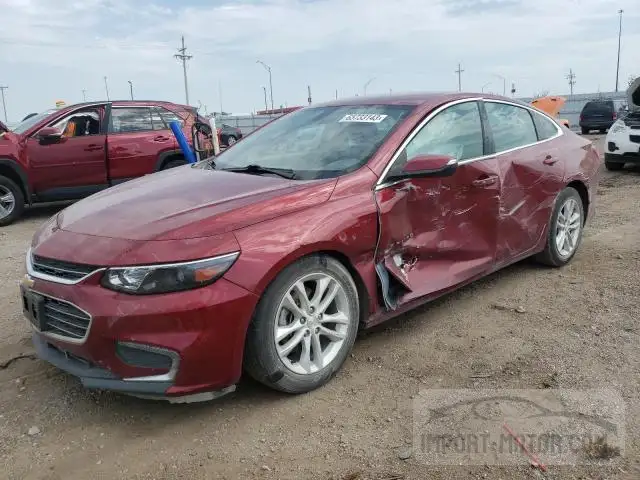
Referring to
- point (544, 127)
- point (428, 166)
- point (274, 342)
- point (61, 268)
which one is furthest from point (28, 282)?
point (544, 127)

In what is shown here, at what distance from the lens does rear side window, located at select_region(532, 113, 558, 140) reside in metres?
4.86

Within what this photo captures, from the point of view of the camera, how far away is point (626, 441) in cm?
259

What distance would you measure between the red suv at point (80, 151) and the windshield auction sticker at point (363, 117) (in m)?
5.70

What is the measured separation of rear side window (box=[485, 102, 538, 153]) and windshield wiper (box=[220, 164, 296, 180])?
168cm

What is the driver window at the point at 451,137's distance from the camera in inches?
143

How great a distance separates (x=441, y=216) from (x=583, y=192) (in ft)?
7.52

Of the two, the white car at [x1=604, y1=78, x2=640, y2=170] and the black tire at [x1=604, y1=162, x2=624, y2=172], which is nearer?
the white car at [x1=604, y1=78, x2=640, y2=170]

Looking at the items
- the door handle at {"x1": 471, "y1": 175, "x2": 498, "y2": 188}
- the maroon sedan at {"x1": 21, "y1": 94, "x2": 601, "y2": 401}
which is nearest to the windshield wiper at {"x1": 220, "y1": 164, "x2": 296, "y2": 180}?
the maroon sedan at {"x1": 21, "y1": 94, "x2": 601, "y2": 401}

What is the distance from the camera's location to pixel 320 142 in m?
3.82

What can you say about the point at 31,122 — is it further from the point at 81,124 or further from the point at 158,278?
the point at 158,278

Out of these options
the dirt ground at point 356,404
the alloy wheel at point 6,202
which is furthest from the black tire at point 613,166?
the alloy wheel at point 6,202

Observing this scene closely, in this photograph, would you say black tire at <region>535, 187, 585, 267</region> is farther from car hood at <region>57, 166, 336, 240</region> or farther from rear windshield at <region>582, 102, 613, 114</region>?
rear windshield at <region>582, 102, 613, 114</region>

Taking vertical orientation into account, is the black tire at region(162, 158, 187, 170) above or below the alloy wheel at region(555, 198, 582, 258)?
above

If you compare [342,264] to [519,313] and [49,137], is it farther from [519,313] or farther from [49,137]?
[49,137]
